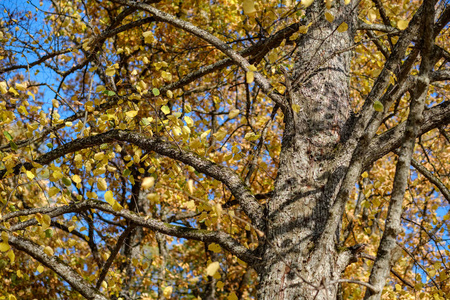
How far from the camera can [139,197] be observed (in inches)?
347

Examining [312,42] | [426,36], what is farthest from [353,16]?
[426,36]

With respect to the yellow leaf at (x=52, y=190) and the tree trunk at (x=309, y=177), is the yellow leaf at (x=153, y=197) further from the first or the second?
the yellow leaf at (x=52, y=190)

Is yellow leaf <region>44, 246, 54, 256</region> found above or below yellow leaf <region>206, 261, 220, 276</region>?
above

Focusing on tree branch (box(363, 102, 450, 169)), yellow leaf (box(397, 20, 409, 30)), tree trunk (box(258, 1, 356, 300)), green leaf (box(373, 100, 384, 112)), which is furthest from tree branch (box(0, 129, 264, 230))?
yellow leaf (box(397, 20, 409, 30))

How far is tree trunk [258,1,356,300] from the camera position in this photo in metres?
2.27

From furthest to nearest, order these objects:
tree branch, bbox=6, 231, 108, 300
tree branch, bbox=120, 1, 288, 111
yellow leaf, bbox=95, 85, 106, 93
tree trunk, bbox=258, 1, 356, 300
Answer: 1. yellow leaf, bbox=95, 85, 106, 93
2. tree branch, bbox=6, 231, 108, 300
3. tree branch, bbox=120, 1, 288, 111
4. tree trunk, bbox=258, 1, 356, 300

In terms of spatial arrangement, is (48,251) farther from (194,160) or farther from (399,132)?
(399,132)

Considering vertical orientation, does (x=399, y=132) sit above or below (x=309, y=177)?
above

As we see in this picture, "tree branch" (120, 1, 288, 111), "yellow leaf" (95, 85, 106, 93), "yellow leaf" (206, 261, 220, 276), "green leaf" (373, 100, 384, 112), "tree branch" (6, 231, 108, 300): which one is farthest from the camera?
"yellow leaf" (95, 85, 106, 93)

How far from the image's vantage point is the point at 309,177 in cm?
263

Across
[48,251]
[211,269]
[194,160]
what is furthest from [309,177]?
[48,251]

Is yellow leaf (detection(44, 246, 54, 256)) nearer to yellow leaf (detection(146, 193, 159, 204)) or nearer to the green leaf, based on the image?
yellow leaf (detection(146, 193, 159, 204))

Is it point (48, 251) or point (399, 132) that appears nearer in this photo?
point (399, 132)

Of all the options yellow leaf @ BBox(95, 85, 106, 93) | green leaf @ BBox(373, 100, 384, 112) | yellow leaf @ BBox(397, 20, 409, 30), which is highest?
yellow leaf @ BBox(95, 85, 106, 93)
